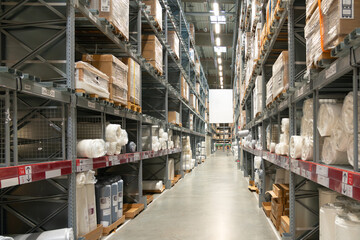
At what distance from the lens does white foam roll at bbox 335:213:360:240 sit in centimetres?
206

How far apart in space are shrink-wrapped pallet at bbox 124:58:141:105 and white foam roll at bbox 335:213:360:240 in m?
3.70

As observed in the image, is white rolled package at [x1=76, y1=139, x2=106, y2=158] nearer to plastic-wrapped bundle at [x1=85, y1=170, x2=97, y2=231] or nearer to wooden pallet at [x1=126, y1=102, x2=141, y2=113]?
plastic-wrapped bundle at [x1=85, y1=170, x2=97, y2=231]

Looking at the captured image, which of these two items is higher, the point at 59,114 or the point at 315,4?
the point at 315,4

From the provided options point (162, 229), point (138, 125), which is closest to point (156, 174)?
point (138, 125)

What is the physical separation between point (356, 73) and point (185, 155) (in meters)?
10.2

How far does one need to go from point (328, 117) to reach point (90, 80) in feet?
8.58

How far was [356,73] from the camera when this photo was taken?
1.83 meters

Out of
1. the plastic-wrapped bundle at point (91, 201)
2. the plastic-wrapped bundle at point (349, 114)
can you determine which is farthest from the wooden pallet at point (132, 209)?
the plastic-wrapped bundle at point (349, 114)

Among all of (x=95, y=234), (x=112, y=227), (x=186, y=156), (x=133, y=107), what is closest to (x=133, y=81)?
(x=133, y=107)

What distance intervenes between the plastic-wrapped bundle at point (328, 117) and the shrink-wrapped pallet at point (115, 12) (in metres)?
3.05

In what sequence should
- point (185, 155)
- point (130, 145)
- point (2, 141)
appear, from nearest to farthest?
point (2, 141), point (130, 145), point (185, 155)

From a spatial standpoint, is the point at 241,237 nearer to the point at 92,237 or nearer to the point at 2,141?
the point at 92,237

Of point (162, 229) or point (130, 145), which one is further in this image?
point (130, 145)

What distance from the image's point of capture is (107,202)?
4289 mm
